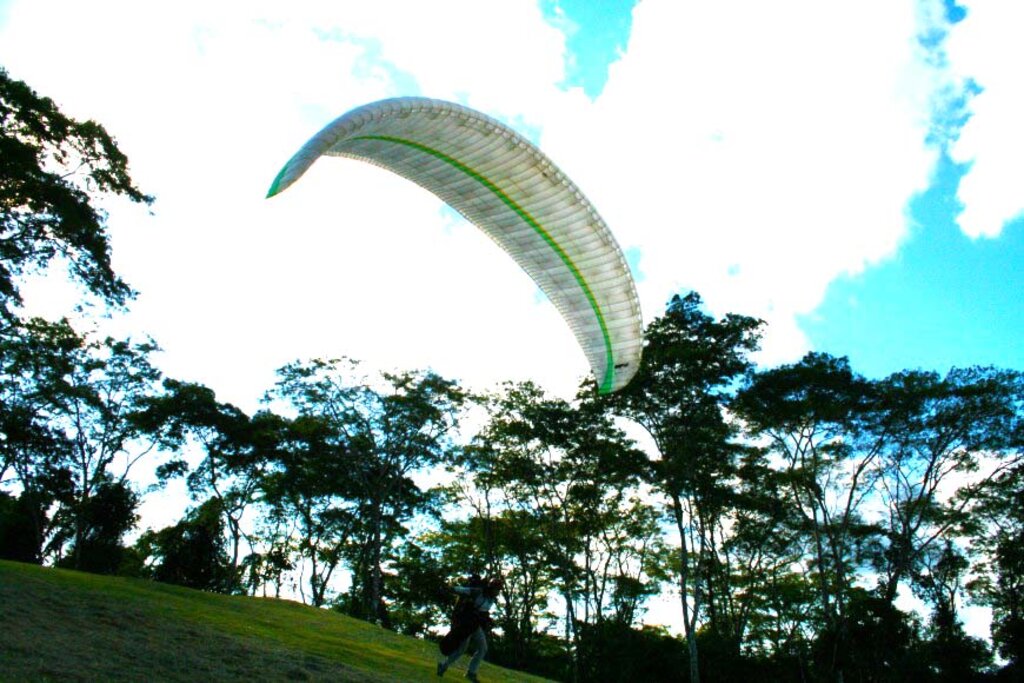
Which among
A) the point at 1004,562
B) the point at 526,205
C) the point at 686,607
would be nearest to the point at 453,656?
the point at 526,205

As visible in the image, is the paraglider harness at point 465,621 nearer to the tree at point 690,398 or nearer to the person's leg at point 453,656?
the person's leg at point 453,656

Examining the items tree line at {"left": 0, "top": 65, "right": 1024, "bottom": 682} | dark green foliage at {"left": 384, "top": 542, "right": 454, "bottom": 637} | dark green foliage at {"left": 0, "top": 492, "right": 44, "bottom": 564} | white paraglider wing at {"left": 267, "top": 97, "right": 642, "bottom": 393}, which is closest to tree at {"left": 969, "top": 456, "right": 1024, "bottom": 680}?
tree line at {"left": 0, "top": 65, "right": 1024, "bottom": 682}

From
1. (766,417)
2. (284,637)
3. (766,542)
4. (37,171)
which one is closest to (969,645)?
(766,542)

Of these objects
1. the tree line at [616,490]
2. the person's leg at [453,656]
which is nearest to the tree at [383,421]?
the tree line at [616,490]

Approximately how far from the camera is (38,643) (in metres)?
8.13

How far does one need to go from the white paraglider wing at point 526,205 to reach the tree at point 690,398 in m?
10.8

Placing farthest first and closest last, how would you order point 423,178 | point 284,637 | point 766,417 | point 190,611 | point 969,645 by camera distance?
point 969,645, point 766,417, point 423,178, point 190,611, point 284,637

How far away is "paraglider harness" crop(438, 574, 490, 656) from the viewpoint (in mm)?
10055

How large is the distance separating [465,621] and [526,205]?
8.39 meters

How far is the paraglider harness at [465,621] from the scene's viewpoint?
10.1 meters

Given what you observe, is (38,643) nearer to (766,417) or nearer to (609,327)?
(609,327)

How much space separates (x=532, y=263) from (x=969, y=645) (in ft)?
93.1

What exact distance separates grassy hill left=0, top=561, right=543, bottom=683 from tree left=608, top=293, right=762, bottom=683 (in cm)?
1328

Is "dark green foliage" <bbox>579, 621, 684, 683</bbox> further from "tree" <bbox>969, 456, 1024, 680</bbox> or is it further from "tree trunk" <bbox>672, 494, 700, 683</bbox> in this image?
"tree" <bbox>969, 456, 1024, 680</bbox>
